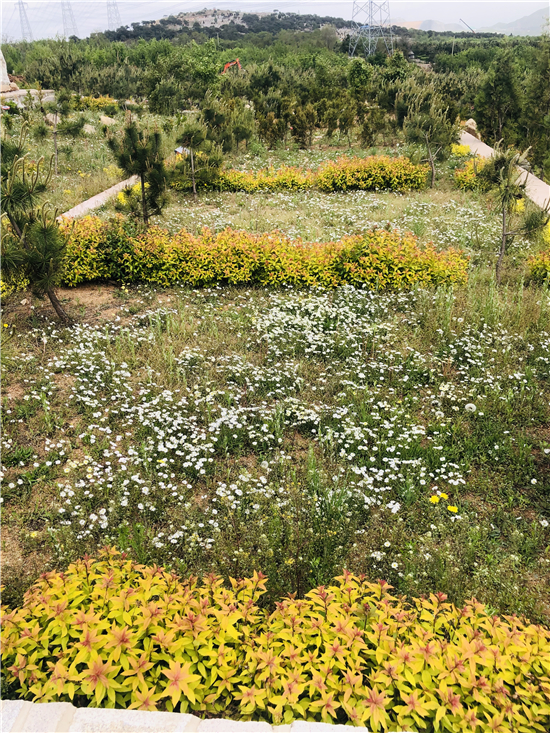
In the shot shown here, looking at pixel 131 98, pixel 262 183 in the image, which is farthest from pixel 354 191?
pixel 131 98

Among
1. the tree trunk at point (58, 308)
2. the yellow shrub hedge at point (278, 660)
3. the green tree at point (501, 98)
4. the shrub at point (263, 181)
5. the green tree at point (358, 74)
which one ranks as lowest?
the yellow shrub hedge at point (278, 660)

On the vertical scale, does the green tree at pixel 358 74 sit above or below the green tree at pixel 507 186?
above

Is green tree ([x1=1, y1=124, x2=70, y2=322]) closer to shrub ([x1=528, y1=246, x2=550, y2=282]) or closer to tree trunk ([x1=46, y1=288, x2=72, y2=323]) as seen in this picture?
tree trunk ([x1=46, y1=288, x2=72, y2=323])

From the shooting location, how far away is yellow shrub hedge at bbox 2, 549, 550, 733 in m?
2.08

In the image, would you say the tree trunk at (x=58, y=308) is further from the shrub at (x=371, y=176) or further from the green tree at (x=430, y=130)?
the green tree at (x=430, y=130)

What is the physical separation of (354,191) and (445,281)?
19.5 feet

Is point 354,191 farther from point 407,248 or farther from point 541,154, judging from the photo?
point 541,154

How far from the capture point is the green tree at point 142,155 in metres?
7.64

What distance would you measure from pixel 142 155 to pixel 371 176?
256 inches

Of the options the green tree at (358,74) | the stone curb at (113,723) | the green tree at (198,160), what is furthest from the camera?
the green tree at (358,74)

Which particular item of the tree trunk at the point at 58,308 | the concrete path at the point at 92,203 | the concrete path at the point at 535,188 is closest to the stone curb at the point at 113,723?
the tree trunk at the point at 58,308

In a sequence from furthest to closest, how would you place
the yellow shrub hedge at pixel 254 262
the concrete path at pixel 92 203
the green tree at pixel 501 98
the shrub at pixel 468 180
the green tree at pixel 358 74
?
1. the green tree at pixel 358 74
2. the green tree at pixel 501 98
3. the shrub at pixel 468 180
4. the concrete path at pixel 92 203
5. the yellow shrub hedge at pixel 254 262

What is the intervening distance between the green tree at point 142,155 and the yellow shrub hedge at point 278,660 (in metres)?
6.72

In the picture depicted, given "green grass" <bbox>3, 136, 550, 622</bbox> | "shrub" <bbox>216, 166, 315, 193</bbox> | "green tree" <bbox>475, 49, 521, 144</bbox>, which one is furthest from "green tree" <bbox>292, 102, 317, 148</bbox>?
"green grass" <bbox>3, 136, 550, 622</bbox>
